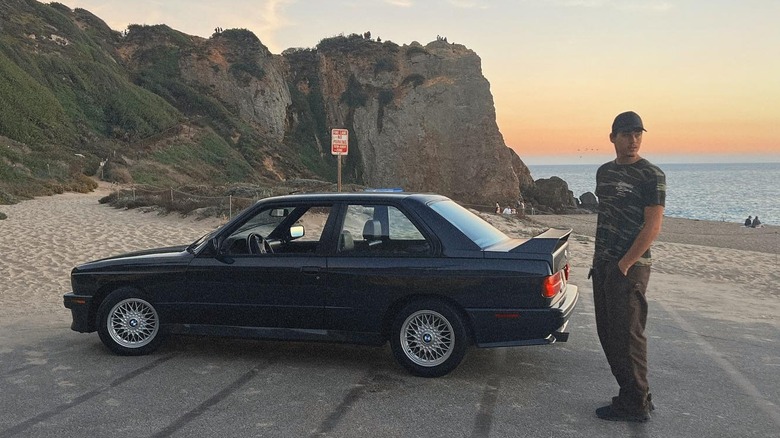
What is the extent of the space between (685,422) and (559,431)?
927 mm

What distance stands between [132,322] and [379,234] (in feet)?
8.14

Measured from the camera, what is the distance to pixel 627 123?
450cm

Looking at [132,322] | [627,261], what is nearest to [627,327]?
[627,261]

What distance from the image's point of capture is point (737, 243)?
28844 millimetres

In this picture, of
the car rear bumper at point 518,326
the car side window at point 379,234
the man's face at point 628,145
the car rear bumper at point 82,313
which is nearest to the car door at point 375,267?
the car side window at point 379,234

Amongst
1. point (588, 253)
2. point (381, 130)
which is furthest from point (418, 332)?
point (381, 130)

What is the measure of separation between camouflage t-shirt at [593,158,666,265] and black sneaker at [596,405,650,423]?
3.40 feet

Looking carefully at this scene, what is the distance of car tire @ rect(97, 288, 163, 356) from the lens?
20.1ft

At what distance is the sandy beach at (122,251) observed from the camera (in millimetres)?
9368

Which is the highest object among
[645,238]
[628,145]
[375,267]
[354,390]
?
[628,145]

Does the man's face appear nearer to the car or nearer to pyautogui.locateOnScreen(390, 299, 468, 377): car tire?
the car

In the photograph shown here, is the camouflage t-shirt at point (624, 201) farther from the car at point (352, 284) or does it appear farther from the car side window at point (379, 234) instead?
the car side window at point (379, 234)

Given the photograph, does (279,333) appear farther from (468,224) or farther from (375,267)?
(468,224)

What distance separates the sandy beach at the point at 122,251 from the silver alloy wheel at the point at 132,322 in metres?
2.00
